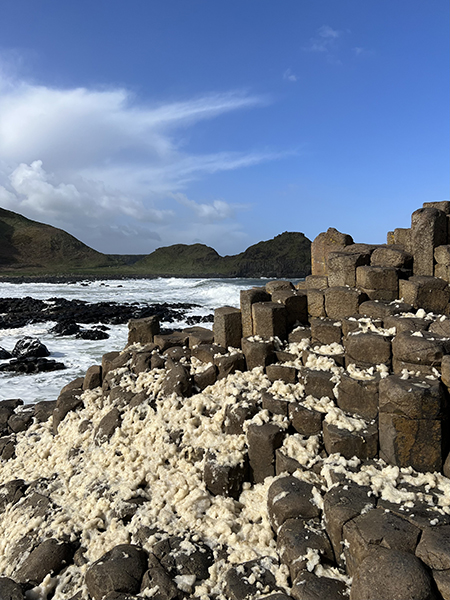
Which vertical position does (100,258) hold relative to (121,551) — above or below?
above

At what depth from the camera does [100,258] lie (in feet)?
367

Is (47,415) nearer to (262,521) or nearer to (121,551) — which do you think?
(121,551)

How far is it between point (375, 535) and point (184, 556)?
5.89ft

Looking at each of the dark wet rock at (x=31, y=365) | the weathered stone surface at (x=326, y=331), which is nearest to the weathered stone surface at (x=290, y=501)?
the weathered stone surface at (x=326, y=331)

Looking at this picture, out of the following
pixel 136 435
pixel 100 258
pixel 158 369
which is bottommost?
pixel 136 435

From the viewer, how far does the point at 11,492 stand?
5.38 meters

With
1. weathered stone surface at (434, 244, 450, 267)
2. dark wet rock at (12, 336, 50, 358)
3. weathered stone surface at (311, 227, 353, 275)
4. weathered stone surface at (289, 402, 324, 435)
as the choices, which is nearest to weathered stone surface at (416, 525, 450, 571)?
weathered stone surface at (289, 402, 324, 435)

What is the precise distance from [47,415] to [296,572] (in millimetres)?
5546

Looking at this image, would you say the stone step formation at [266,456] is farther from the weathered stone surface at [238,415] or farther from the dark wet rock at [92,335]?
the dark wet rock at [92,335]

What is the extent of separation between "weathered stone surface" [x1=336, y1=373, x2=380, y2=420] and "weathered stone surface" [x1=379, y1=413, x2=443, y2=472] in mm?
454

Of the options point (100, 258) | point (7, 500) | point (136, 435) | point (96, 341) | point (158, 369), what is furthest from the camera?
point (100, 258)

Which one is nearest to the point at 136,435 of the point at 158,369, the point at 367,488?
the point at 158,369

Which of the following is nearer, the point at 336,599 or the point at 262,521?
the point at 336,599

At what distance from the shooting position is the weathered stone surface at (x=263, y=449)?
15.9 ft
